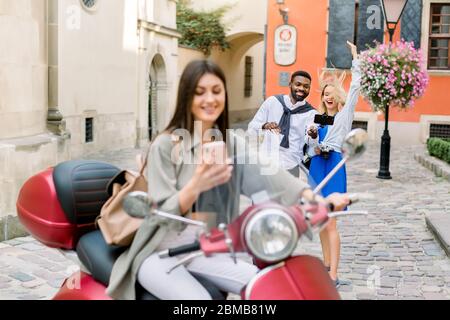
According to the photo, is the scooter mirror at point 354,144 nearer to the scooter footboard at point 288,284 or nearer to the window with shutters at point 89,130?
the scooter footboard at point 288,284

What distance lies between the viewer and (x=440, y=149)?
1343 centimetres

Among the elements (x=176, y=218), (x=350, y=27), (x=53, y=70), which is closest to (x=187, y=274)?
(x=176, y=218)

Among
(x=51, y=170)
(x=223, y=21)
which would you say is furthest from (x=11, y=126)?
(x=223, y=21)

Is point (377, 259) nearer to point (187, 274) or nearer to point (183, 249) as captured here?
point (187, 274)

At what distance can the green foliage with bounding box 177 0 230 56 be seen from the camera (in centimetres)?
2427

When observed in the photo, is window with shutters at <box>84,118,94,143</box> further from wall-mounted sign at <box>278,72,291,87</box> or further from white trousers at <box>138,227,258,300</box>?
white trousers at <box>138,227,258,300</box>

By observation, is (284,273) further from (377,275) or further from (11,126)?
(11,126)

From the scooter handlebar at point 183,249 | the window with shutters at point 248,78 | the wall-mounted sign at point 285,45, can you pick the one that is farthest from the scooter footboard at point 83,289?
the window with shutters at point 248,78

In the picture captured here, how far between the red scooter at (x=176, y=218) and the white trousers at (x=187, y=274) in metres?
0.06

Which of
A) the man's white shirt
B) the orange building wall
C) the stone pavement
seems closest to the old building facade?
the stone pavement

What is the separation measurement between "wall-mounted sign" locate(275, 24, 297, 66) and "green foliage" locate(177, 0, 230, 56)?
170 inches

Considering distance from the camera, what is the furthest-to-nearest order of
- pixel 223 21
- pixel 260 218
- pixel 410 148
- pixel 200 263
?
pixel 223 21, pixel 410 148, pixel 200 263, pixel 260 218

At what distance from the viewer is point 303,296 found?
219 cm
